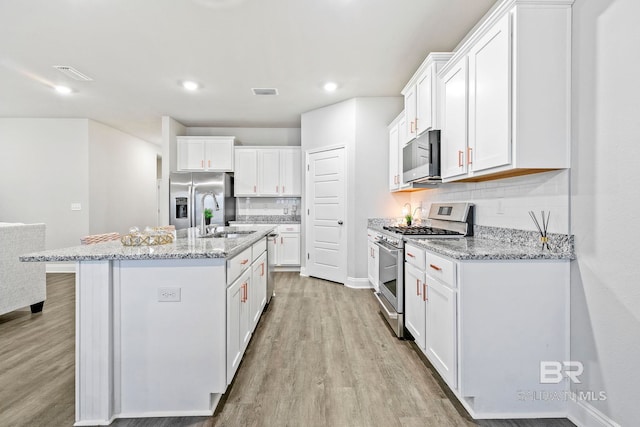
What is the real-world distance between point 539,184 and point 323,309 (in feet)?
7.93

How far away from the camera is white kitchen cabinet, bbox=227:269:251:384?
1845 mm

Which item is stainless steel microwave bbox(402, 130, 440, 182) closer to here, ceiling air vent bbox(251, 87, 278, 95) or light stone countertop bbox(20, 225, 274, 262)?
light stone countertop bbox(20, 225, 274, 262)

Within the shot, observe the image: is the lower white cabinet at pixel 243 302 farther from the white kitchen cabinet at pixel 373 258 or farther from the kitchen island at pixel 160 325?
the white kitchen cabinet at pixel 373 258

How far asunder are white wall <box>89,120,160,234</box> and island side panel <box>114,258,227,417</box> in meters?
4.95

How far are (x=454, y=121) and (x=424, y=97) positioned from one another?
0.60 m

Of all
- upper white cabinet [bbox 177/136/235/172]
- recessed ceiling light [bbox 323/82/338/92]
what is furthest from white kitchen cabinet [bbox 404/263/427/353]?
A: upper white cabinet [bbox 177/136/235/172]

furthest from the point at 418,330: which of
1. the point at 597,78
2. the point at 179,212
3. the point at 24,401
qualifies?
the point at 179,212

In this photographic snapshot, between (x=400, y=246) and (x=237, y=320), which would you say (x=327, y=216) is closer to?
(x=400, y=246)

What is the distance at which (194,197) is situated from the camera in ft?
17.8

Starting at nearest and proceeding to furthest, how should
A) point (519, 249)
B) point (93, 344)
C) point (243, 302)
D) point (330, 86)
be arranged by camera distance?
point (93, 344) < point (519, 249) < point (243, 302) < point (330, 86)

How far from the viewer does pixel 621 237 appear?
4.73 feet

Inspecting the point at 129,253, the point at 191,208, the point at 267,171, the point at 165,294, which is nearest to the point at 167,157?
the point at 191,208

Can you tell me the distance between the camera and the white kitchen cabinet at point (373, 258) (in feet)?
12.1

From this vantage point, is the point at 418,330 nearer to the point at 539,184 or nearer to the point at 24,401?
the point at 539,184
